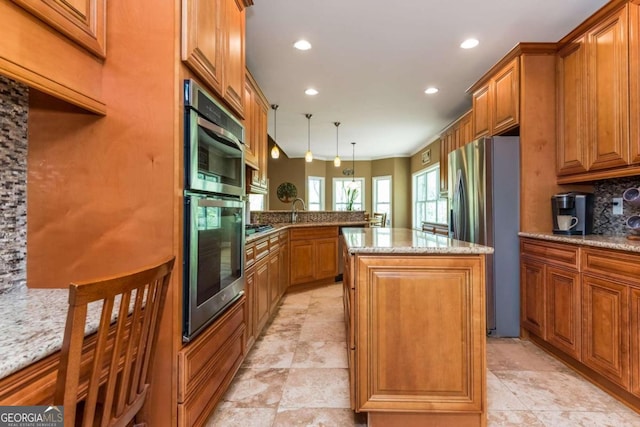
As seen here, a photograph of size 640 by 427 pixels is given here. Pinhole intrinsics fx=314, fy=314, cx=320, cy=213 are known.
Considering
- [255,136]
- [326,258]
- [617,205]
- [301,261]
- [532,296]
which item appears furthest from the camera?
[326,258]

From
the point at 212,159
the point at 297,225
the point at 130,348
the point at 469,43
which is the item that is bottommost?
the point at 130,348

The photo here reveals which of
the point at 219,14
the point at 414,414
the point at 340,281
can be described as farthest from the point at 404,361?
the point at 340,281

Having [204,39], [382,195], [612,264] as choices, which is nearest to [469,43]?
[612,264]

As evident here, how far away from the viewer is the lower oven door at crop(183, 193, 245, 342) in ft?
4.25

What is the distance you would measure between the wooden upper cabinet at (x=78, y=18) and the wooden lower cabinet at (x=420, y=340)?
142 cm

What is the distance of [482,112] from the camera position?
3.33 m

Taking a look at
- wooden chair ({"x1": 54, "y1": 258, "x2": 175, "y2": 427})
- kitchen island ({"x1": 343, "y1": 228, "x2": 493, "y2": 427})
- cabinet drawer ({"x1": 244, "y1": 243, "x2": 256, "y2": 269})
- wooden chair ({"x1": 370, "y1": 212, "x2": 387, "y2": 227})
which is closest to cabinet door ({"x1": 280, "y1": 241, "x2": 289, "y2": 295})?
cabinet drawer ({"x1": 244, "y1": 243, "x2": 256, "y2": 269})

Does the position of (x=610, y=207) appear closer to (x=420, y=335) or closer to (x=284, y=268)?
(x=420, y=335)

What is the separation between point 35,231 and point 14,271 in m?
0.16

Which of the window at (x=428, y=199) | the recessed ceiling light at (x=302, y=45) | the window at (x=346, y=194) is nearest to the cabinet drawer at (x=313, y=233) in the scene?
the recessed ceiling light at (x=302, y=45)

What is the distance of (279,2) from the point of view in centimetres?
222

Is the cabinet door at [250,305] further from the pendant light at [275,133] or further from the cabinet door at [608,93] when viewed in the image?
the cabinet door at [608,93]

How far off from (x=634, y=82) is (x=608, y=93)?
186mm

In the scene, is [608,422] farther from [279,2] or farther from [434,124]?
[434,124]
